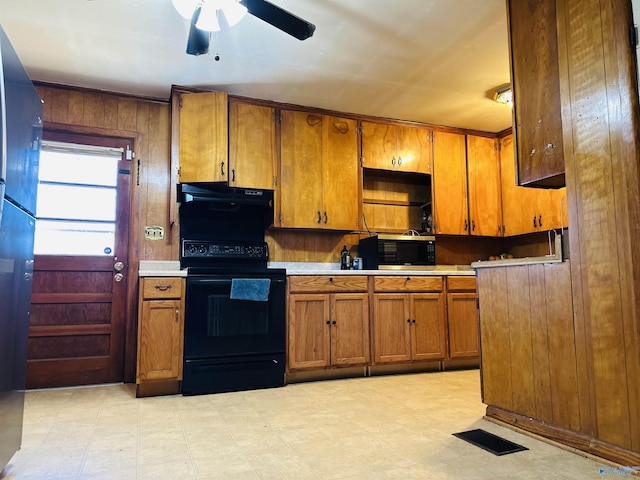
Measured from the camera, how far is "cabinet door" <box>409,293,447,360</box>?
384 centimetres

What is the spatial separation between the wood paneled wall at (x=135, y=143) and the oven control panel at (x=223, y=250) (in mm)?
152

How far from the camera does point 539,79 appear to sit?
2.24m

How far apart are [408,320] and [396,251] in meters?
0.74

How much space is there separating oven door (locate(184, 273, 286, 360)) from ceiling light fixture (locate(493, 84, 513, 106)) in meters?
2.48

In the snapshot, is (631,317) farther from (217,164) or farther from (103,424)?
(217,164)

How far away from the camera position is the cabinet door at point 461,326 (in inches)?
155

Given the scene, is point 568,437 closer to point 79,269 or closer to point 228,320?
point 228,320

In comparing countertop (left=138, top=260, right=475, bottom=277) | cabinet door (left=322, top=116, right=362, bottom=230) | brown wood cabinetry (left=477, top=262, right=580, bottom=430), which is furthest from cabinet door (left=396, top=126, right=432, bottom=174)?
brown wood cabinetry (left=477, top=262, right=580, bottom=430)

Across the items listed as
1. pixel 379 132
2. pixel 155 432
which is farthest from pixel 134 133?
pixel 155 432

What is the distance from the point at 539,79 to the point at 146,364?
3030mm

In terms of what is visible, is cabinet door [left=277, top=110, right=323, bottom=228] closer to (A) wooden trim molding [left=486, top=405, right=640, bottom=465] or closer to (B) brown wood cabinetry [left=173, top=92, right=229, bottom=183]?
(B) brown wood cabinetry [left=173, top=92, right=229, bottom=183]

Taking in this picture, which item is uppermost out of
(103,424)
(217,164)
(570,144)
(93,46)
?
(93,46)

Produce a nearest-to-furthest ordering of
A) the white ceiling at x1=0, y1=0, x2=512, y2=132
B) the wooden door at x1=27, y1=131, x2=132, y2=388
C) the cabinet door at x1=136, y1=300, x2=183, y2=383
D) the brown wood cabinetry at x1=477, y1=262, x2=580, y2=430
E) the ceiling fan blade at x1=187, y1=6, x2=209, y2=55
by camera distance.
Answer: the brown wood cabinetry at x1=477, y1=262, x2=580, y2=430 < the ceiling fan blade at x1=187, y1=6, x2=209, y2=55 < the white ceiling at x1=0, y1=0, x2=512, y2=132 < the cabinet door at x1=136, y1=300, x2=183, y2=383 < the wooden door at x1=27, y1=131, x2=132, y2=388

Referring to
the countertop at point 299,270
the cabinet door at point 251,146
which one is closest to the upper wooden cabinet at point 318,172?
the cabinet door at point 251,146
